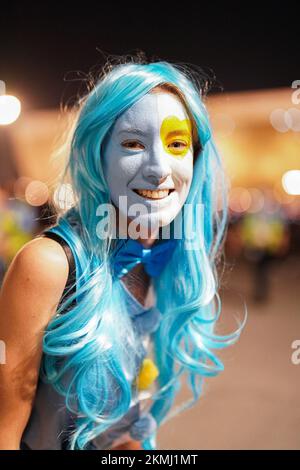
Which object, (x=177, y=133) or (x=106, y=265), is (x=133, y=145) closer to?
(x=177, y=133)

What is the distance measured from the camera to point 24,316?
95 cm

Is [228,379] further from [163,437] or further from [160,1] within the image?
[160,1]

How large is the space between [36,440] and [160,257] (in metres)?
0.52

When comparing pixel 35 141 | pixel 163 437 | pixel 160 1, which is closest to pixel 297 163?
pixel 35 141

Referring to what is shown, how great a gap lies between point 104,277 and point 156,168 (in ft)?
0.87

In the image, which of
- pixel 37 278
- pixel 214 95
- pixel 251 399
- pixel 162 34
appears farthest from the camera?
pixel 214 95

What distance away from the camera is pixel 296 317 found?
3709 millimetres

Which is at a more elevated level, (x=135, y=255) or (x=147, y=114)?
(x=147, y=114)

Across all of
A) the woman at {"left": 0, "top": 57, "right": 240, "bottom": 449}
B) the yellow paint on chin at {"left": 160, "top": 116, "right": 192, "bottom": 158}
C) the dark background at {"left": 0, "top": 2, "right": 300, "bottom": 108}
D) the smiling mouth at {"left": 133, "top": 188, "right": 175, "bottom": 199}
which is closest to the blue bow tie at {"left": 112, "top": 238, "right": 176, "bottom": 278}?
the woman at {"left": 0, "top": 57, "right": 240, "bottom": 449}

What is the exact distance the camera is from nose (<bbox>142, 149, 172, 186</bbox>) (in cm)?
102

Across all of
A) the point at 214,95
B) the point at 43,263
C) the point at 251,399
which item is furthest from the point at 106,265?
the point at 214,95

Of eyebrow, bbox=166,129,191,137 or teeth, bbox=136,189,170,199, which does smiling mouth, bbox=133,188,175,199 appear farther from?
eyebrow, bbox=166,129,191,137

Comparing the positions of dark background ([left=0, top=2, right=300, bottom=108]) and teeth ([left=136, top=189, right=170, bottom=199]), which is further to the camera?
dark background ([left=0, top=2, right=300, bottom=108])

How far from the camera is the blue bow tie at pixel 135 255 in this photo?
1.11m
